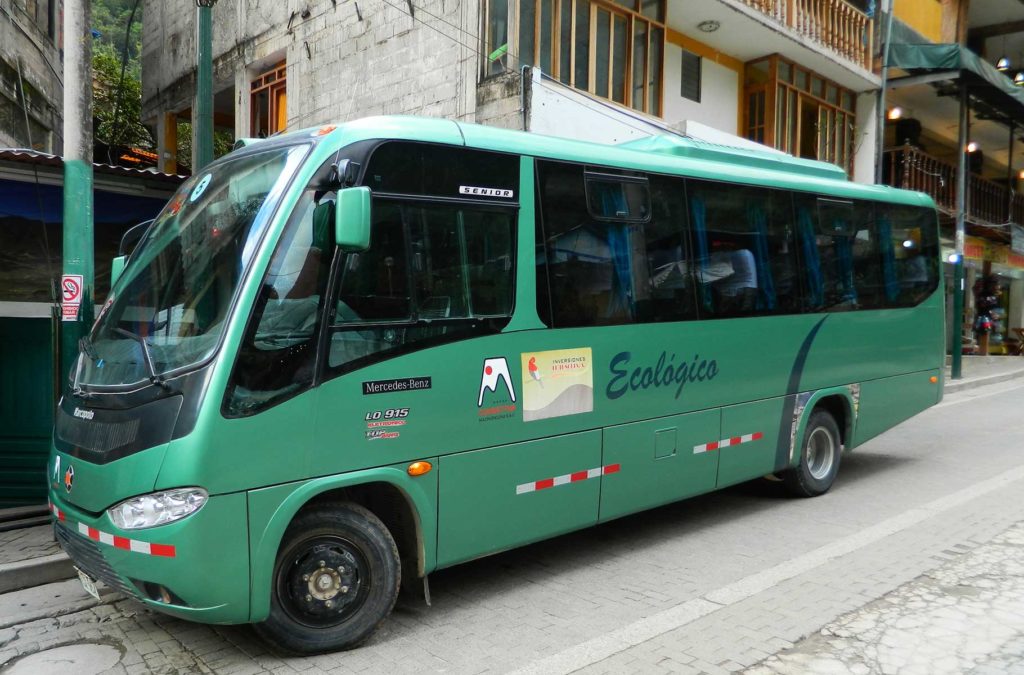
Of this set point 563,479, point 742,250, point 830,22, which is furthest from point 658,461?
point 830,22

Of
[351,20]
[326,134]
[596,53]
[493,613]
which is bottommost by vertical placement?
[493,613]

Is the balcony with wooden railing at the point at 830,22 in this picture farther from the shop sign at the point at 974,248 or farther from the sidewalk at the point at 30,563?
the sidewalk at the point at 30,563

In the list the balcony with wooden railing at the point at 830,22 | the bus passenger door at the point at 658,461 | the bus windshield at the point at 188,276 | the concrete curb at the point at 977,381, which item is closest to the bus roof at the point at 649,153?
the bus windshield at the point at 188,276

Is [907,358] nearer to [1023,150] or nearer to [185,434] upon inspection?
[185,434]

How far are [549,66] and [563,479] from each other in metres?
7.80

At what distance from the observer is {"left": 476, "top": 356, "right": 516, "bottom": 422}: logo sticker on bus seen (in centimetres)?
472

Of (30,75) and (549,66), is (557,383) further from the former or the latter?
(30,75)

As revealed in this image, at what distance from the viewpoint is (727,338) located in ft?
21.3

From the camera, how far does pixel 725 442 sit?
21.4 ft

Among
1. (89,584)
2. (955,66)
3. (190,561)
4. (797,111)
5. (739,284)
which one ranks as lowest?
(89,584)

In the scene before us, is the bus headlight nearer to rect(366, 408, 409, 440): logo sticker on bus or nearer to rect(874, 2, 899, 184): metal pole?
rect(366, 408, 409, 440): logo sticker on bus

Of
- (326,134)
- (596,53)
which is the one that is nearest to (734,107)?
(596,53)

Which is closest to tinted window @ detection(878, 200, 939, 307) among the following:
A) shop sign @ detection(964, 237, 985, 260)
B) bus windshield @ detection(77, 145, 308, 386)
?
bus windshield @ detection(77, 145, 308, 386)

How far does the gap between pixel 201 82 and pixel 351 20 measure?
6.29 m
